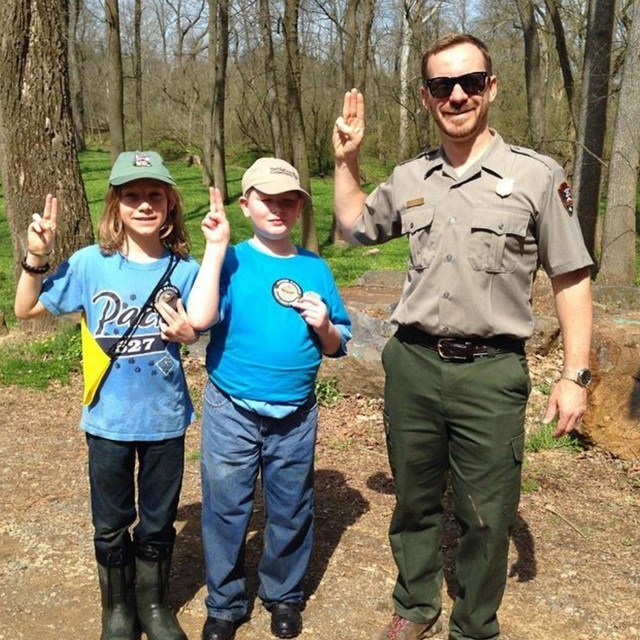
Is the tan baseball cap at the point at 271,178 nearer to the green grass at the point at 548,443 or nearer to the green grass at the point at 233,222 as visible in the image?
the green grass at the point at 548,443

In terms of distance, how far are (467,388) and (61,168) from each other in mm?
5769

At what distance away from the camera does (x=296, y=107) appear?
14.7 meters

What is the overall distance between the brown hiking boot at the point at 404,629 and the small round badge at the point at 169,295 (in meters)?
1.49

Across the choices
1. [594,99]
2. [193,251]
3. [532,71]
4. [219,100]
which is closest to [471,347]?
[594,99]

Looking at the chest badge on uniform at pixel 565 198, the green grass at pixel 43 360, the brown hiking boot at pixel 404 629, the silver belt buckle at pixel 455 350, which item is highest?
the chest badge on uniform at pixel 565 198

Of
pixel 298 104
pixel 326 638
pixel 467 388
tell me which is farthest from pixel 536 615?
pixel 298 104

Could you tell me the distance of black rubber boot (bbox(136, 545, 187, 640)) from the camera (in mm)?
2926

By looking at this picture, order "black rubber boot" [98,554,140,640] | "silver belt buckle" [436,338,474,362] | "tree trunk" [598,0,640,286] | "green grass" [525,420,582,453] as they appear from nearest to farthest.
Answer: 1. "silver belt buckle" [436,338,474,362]
2. "black rubber boot" [98,554,140,640]
3. "green grass" [525,420,582,453]
4. "tree trunk" [598,0,640,286]

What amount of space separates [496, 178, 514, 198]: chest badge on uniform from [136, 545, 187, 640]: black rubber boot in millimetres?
1811

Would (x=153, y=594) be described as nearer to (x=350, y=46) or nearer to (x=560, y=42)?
(x=350, y=46)

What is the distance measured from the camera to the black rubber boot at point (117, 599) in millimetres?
2889

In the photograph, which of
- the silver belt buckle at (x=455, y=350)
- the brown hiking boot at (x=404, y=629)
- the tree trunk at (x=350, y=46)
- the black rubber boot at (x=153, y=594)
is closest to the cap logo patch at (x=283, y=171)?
the silver belt buckle at (x=455, y=350)

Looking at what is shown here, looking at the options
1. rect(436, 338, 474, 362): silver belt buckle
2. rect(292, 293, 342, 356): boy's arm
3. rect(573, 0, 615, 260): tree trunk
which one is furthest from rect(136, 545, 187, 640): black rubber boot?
rect(573, 0, 615, 260): tree trunk

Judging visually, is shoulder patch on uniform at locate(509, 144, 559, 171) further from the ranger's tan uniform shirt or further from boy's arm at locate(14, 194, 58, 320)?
boy's arm at locate(14, 194, 58, 320)
